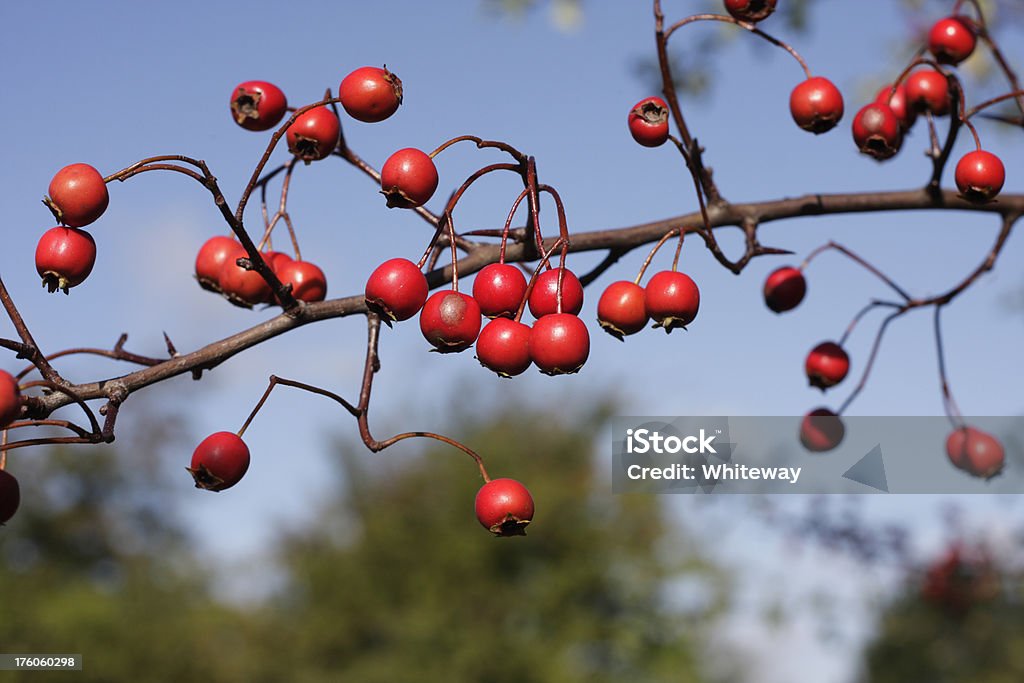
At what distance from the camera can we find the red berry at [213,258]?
1.68 metres

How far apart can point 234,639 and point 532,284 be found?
13.9 metres

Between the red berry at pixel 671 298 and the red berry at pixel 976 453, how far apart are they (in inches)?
43.9

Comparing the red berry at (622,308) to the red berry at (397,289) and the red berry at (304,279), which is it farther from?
the red berry at (304,279)

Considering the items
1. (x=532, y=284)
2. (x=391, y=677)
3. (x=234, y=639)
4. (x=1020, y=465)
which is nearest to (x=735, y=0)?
(x=532, y=284)

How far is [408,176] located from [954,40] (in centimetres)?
147

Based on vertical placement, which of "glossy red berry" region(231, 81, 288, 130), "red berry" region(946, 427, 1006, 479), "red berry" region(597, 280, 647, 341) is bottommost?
"red berry" region(946, 427, 1006, 479)

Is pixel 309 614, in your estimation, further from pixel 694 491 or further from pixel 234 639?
pixel 694 491

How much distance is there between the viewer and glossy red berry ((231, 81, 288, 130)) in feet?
5.37

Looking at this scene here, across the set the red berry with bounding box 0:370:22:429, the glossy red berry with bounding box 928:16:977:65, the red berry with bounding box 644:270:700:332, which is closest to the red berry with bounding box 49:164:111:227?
the red berry with bounding box 0:370:22:429

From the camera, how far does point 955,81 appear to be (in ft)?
5.37

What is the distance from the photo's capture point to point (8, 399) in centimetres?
108

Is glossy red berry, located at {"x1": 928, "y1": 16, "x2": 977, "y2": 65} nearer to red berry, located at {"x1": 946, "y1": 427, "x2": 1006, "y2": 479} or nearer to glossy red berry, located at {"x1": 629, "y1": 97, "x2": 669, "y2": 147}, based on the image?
red berry, located at {"x1": 946, "y1": 427, "x2": 1006, "y2": 479}

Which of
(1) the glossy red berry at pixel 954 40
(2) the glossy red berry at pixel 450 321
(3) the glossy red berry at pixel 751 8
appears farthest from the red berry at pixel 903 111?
(2) the glossy red berry at pixel 450 321

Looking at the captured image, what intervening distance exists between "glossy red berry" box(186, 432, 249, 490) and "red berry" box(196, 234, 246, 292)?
41 centimetres
